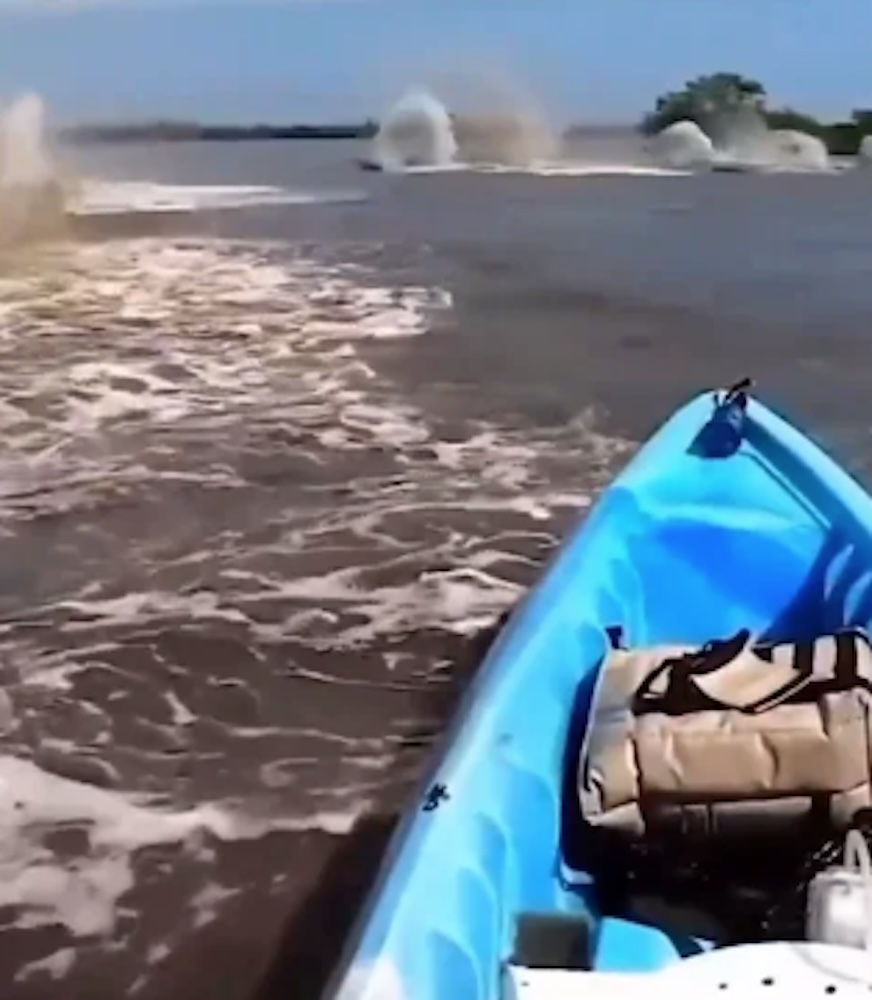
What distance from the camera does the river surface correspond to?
284 cm

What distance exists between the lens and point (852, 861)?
198cm

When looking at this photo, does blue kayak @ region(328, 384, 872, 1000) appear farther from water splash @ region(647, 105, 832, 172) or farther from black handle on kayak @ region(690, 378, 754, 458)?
water splash @ region(647, 105, 832, 172)

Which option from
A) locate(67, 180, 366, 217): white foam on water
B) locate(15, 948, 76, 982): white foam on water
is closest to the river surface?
locate(15, 948, 76, 982): white foam on water

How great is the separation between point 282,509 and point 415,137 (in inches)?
556

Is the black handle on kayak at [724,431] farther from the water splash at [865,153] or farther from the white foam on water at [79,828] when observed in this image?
the water splash at [865,153]

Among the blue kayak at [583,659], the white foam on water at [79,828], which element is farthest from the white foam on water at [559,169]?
the white foam on water at [79,828]

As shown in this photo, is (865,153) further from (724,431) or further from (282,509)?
(724,431)

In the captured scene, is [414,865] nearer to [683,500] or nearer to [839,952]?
[839,952]

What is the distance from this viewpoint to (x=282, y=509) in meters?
4.70

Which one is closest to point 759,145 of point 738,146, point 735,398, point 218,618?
point 738,146

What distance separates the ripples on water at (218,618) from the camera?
279cm

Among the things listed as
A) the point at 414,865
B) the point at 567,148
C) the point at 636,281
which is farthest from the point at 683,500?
Result: the point at 567,148

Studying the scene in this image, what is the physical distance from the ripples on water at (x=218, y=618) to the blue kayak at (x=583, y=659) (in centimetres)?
61

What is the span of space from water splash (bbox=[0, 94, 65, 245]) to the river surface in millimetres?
2177
